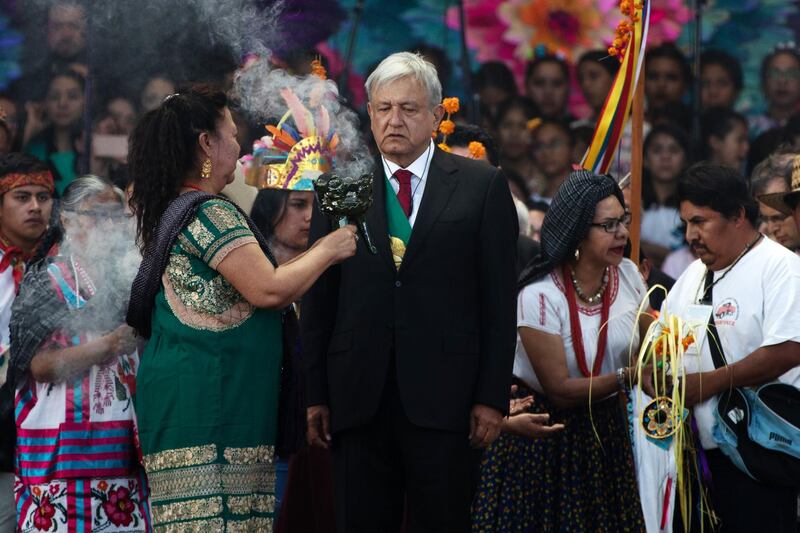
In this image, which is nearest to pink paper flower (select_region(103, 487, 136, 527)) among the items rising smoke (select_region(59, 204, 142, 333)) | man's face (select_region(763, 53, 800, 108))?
rising smoke (select_region(59, 204, 142, 333))

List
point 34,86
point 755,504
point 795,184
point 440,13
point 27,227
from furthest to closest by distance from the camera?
point 440,13 → point 34,86 → point 27,227 → point 795,184 → point 755,504

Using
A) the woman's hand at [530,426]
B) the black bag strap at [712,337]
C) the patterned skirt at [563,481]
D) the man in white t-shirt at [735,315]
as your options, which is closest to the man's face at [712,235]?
the man in white t-shirt at [735,315]

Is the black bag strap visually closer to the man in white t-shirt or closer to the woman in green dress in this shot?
the man in white t-shirt

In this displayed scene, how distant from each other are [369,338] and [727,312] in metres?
1.65

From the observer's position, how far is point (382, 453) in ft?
14.1

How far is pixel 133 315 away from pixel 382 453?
103 centimetres

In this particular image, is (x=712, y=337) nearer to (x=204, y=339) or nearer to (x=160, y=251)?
(x=204, y=339)

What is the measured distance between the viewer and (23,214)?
5.74 metres

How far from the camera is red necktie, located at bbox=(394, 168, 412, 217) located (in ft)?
14.4

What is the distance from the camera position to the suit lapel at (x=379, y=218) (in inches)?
169

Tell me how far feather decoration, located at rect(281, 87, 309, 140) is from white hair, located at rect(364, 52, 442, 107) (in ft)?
3.50

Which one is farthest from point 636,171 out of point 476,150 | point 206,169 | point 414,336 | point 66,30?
point 66,30

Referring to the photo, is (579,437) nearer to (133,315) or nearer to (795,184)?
(795,184)

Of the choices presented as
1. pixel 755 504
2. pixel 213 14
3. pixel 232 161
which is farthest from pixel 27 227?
pixel 755 504
